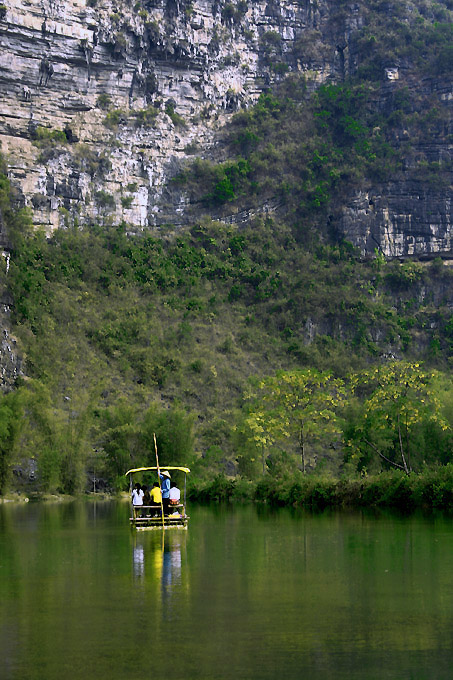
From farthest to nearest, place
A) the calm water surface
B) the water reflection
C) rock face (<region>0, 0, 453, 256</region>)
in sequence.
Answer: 1. rock face (<region>0, 0, 453, 256</region>)
2. the water reflection
3. the calm water surface

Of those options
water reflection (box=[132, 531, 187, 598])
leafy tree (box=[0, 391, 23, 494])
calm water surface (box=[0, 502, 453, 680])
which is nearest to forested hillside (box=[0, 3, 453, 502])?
leafy tree (box=[0, 391, 23, 494])

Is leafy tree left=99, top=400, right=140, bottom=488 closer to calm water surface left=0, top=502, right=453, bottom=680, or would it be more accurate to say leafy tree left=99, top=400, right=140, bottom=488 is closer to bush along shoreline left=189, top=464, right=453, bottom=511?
bush along shoreline left=189, top=464, right=453, bottom=511

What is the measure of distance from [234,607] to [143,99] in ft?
299

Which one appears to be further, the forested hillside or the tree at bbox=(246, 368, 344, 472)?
the forested hillside

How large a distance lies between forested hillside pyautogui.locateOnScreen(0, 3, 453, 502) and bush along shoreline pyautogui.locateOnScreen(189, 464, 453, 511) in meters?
12.6

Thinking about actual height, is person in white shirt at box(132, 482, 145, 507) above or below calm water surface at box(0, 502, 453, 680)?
above

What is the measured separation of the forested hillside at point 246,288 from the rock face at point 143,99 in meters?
0.85

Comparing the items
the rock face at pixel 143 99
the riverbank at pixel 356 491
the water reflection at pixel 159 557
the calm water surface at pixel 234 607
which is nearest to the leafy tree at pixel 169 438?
the riverbank at pixel 356 491

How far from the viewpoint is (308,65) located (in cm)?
10994

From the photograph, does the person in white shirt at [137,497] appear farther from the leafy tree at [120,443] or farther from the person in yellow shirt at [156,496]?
the leafy tree at [120,443]

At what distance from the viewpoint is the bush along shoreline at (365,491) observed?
32062 mm

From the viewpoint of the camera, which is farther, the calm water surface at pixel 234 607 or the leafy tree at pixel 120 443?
the leafy tree at pixel 120 443

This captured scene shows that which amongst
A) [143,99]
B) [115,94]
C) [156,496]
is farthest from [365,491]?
[143,99]

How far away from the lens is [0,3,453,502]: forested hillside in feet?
213
